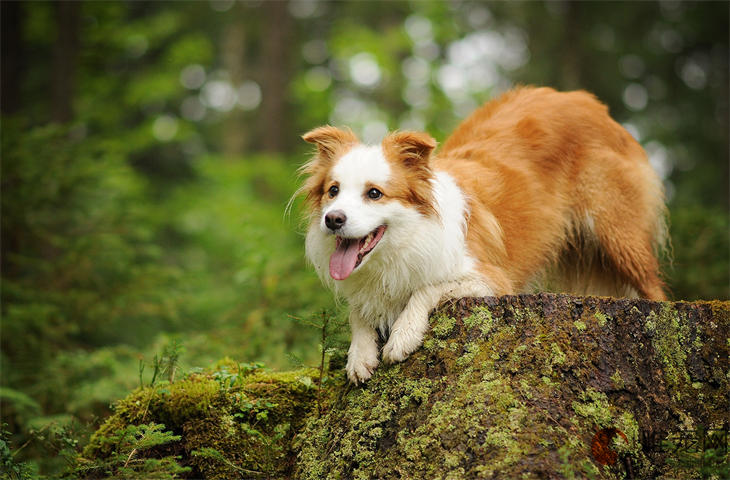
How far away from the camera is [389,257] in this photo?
3.60m

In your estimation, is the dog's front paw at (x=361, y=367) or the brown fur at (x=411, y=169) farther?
the brown fur at (x=411, y=169)

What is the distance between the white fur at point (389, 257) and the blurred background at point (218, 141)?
0.27 meters

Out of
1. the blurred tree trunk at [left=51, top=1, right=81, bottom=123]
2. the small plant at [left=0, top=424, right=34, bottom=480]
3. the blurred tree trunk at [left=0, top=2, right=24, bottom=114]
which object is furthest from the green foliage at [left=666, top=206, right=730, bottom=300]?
the blurred tree trunk at [left=0, top=2, right=24, bottom=114]

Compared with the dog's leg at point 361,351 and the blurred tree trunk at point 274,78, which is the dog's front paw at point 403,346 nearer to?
the dog's leg at point 361,351

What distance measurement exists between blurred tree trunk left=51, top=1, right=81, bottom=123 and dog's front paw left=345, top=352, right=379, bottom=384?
8779 mm

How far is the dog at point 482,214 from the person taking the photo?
3.54 m

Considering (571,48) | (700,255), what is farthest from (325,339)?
(571,48)

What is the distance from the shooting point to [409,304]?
3.43 m

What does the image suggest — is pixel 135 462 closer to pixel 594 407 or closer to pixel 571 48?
pixel 594 407

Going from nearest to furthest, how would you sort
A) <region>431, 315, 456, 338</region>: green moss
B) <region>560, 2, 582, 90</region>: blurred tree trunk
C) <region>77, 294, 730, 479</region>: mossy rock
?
1. <region>77, 294, 730, 479</region>: mossy rock
2. <region>431, 315, 456, 338</region>: green moss
3. <region>560, 2, 582, 90</region>: blurred tree trunk

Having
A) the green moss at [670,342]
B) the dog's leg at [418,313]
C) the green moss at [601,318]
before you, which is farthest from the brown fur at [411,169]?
the green moss at [670,342]

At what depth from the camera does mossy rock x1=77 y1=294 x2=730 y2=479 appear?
265cm

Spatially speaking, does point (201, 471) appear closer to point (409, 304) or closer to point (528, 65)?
point (409, 304)

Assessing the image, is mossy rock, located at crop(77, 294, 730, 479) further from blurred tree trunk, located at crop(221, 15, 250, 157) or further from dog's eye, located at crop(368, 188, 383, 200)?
blurred tree trunk, located at crop(221, 15, 250, 157)
